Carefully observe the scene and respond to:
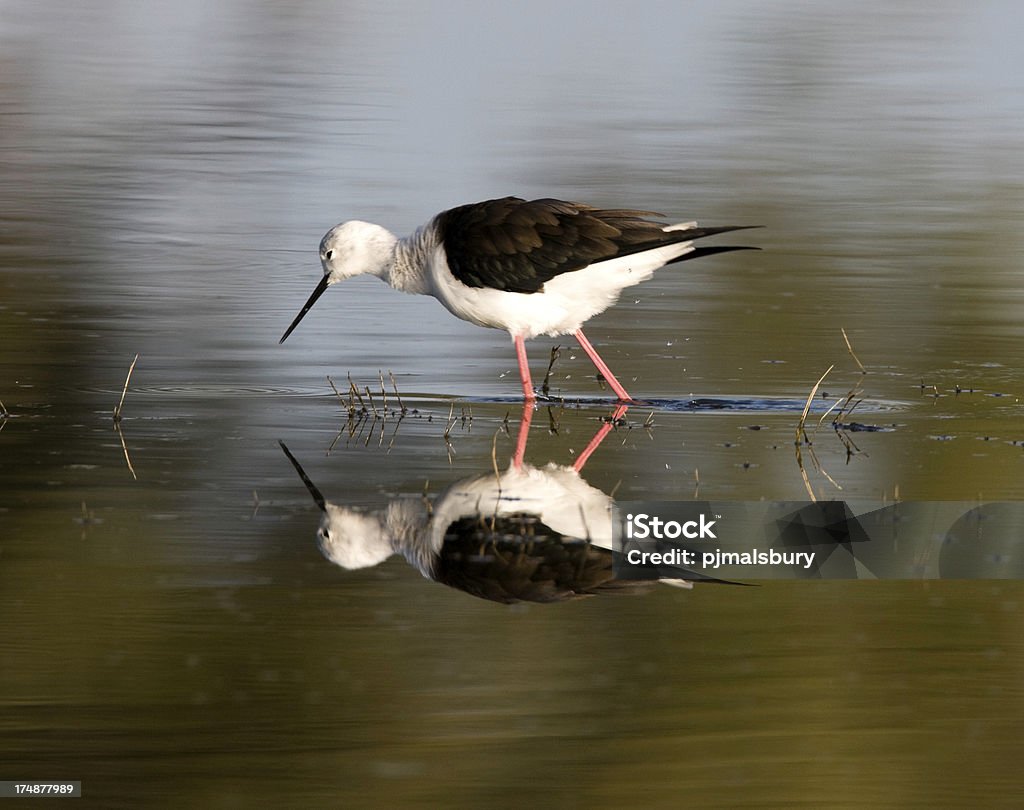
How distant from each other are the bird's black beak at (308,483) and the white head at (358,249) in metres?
2.24

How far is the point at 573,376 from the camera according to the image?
11641mm

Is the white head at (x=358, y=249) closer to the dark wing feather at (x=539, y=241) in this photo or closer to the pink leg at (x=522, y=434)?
the dark wing feather at (x=539, y=241)

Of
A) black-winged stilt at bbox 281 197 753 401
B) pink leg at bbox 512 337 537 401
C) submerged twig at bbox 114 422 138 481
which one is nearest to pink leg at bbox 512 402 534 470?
pink leg at bbox 512 337 537 401

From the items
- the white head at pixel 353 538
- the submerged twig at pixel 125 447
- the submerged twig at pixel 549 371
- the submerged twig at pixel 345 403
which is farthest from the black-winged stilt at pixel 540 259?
the white head at pixel 353 538

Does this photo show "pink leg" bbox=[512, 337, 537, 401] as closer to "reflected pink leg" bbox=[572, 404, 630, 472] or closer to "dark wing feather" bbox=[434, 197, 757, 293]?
"dark wing feather" bbox=[434, 197, 757, 293]

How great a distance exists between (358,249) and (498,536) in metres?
4.29

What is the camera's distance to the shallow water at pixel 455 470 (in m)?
5.37

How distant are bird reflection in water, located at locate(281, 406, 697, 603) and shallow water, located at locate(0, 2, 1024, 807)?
0.12 m

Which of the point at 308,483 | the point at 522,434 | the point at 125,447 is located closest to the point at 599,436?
the point at 522,434

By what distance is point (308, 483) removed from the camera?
27.1 feet

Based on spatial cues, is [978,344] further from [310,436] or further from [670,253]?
[310,436]

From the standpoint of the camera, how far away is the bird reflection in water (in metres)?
6.75

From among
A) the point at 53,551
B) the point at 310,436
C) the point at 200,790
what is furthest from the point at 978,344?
the point at 200,790

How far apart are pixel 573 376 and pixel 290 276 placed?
3.76 m
